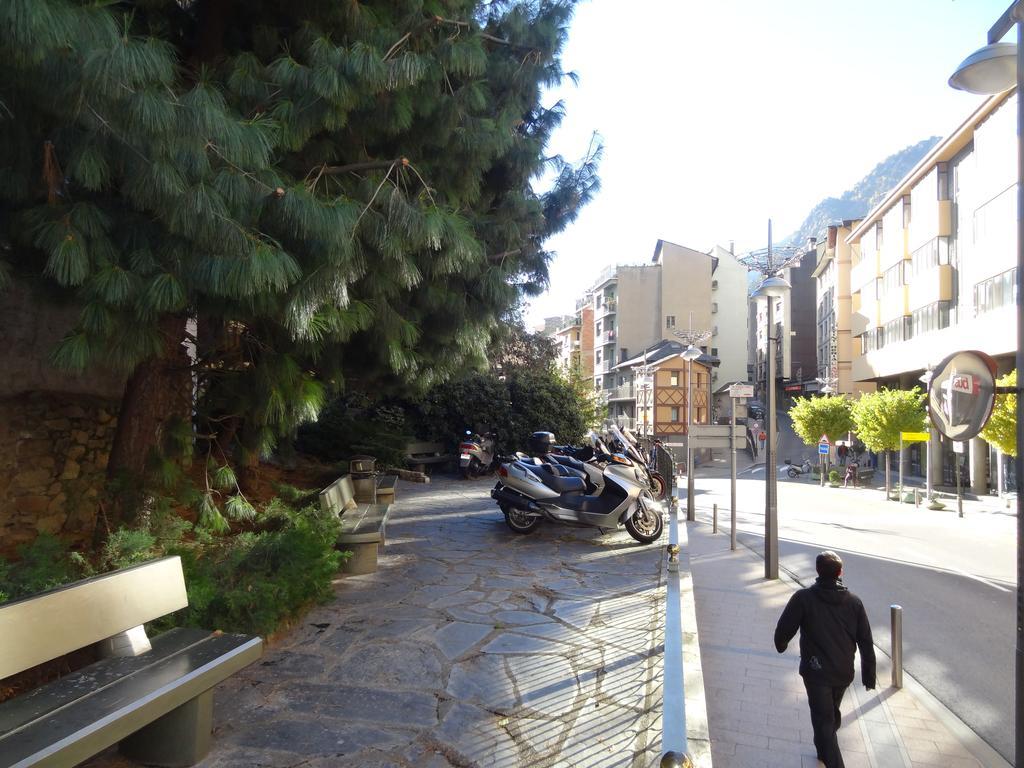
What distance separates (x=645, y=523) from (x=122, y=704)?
7497mm

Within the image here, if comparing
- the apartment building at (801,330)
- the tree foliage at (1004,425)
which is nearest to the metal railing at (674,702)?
the tree foliage at (1004,425)

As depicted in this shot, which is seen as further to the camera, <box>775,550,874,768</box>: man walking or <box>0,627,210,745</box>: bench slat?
<box>775,550,874,768</box>: man walking

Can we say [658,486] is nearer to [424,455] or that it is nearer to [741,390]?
[741,390]

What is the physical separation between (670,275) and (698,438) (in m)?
49.3

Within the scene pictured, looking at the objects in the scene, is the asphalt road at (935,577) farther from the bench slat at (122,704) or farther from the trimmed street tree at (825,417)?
the trimmed street tree at (825,417)

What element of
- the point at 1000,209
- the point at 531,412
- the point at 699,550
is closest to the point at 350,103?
the point at 699,550

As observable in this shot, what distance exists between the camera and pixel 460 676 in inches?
179

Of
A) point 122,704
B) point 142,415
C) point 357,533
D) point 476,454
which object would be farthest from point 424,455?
point 122,704

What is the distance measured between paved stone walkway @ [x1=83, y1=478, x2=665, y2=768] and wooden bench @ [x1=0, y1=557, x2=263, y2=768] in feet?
0.87

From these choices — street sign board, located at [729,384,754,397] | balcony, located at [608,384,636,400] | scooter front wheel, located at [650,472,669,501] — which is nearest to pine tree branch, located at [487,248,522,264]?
street sign board, located at [729,384,754,397]

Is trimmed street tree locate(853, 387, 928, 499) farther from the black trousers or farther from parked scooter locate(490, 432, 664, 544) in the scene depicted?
the black trousers

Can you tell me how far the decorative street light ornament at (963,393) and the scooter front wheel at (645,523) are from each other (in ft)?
19.3

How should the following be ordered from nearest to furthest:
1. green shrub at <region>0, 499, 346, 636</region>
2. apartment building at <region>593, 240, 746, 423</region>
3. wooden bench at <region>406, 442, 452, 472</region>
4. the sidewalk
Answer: green shrub at <region>0, 499, 346, 636</region> < the sidewalk < wooden bench at <region>406, 442, 452, 472</region> < apartment building at <region>593, 240, 746, 423</region>

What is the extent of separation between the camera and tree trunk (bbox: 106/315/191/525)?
5.61 meters
